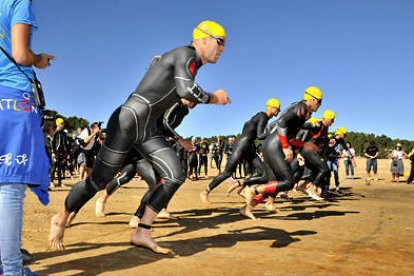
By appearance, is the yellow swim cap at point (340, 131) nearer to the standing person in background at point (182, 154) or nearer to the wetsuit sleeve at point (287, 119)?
the wetsuit sleeve at point (287, 119)

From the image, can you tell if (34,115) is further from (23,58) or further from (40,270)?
(40,270)

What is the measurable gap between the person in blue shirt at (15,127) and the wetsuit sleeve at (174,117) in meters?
2.74

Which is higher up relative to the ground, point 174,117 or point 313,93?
point 313,93

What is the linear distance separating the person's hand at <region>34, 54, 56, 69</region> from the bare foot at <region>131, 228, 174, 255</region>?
6.53ft

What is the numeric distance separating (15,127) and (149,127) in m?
1.64

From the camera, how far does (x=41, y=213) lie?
643 cm

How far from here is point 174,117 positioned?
5.48m

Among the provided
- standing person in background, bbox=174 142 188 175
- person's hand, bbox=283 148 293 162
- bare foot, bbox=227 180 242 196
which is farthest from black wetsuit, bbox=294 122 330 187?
standing person in background, bbox=174 142 188 175

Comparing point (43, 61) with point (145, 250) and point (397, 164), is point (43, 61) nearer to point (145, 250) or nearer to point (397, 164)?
point (145, 250)

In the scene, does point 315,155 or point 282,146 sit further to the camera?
point 315,155

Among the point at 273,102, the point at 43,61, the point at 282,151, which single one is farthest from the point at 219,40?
the point at 273,102

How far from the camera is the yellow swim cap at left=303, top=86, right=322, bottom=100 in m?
6.64

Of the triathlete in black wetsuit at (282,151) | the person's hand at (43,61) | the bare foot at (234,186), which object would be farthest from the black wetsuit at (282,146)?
the person's hand at (43,61)

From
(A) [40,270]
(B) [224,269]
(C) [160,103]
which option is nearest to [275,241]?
(B) [224,269]
